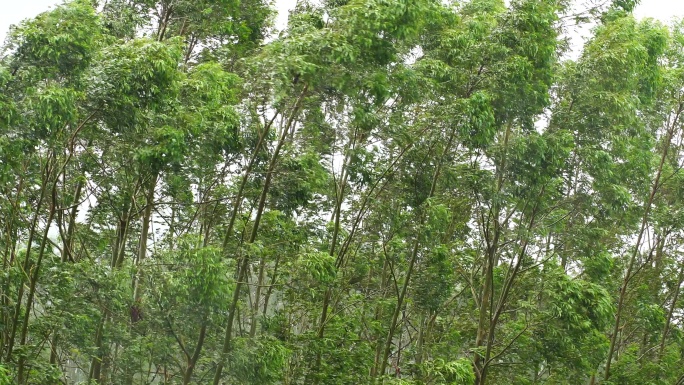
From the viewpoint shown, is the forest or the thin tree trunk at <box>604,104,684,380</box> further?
the thin tree trunk at <box>604,104,684,380</box>

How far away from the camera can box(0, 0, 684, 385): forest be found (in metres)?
9.27

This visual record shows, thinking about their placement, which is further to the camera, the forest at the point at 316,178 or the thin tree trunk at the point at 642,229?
the thin tree trunk at the point at 642,229

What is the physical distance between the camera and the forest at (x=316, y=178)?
9273 millimetres

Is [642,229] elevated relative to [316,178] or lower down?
elevated

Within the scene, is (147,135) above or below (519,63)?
below

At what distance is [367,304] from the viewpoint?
46.1 feet

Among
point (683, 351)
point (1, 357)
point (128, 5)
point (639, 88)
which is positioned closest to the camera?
point (1, 357)

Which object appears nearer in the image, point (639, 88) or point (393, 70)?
point (393, 70)

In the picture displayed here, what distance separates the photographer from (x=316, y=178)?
10.2 m

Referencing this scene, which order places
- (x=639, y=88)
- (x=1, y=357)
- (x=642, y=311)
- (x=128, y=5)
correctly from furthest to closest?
(x=642, y=311), (x=639, y=88), (x=128, y=5), (x=1, y=357)

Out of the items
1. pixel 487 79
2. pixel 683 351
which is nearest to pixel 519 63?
pixel 487 79

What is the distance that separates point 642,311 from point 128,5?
35.5ft

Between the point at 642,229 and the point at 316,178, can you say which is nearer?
the point at 316,178

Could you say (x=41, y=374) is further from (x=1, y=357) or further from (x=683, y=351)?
(x=683, y=351)
